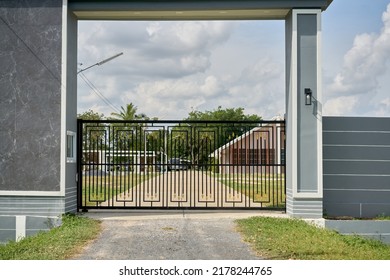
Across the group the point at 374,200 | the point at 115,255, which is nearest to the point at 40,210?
the point at 115,255

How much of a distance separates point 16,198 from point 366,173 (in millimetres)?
6744

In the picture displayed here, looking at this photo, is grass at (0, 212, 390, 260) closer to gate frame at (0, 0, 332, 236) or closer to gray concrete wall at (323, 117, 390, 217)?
gate frame at (0, 0, 332, 236)

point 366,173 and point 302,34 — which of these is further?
point 366,173

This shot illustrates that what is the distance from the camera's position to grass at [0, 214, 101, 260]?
7.46 metres

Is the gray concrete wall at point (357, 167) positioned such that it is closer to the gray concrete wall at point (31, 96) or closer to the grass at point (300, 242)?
the grass at point (300, 242)

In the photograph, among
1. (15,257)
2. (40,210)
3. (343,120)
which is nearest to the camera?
(15,257)

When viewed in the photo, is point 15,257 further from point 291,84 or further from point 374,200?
point 374,200

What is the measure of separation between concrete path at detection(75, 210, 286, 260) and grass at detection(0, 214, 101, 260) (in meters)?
0.19

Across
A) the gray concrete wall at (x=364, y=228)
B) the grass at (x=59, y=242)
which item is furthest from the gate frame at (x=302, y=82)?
the grass at (x=59, y=242)

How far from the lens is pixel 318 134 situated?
10.1 m

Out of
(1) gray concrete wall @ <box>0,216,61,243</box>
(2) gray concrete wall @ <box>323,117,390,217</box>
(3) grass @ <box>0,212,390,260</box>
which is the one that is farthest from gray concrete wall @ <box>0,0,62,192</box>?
(2) gray concrete wall @ <box>323,117,390,217</box>

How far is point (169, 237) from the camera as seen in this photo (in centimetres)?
862

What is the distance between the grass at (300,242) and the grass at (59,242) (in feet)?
8.30

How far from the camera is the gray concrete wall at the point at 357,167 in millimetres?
10758
